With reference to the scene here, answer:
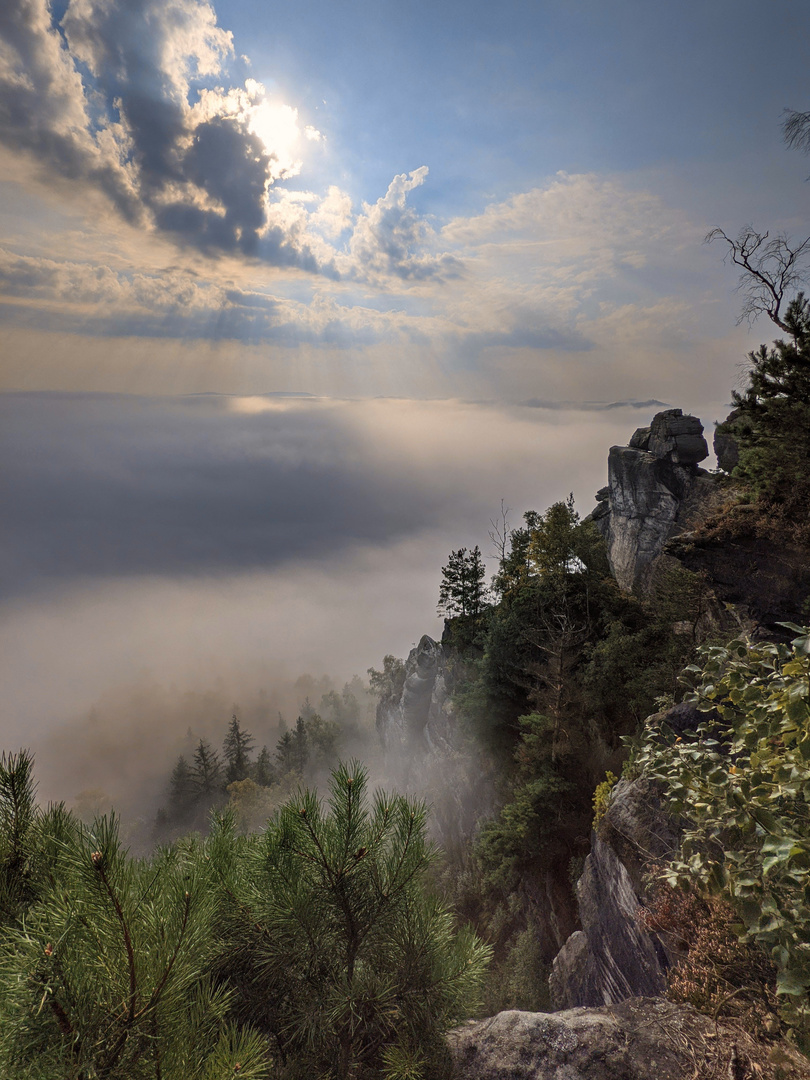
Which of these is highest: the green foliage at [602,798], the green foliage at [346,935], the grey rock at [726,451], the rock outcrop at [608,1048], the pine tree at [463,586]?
the grey rock at [726,451]

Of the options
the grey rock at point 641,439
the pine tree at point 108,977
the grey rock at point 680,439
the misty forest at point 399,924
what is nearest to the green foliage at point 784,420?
the misty forest at point 399,924

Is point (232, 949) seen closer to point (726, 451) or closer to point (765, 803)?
point (765, 803)

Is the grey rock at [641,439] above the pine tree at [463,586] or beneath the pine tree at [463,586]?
above

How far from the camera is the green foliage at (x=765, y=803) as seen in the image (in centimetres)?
182

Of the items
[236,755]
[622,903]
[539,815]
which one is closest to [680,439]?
[539,815]

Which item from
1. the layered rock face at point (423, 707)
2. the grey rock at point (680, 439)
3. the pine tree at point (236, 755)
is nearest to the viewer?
the grey rock at point (680, 439)

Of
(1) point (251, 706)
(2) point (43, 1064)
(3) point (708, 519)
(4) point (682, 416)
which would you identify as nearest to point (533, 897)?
(3) point (708, 519)

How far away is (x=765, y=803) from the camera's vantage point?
2242mm

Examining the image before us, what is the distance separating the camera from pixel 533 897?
1566 cm

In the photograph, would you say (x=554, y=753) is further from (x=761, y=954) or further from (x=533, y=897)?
(x=761, y=954)

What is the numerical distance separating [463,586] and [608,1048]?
79.8 feet

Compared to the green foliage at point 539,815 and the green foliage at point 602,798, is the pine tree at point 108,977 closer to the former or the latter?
the green foliage at point 602,798

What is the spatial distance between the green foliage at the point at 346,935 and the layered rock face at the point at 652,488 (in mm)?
22499

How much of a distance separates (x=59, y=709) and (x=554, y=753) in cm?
25016
